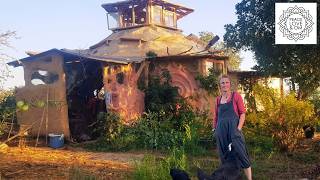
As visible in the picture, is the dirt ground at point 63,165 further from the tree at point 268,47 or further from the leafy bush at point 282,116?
the tree at point 268,47

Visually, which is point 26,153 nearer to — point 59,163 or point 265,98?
point 59,163

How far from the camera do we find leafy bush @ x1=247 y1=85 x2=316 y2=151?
1057 cm

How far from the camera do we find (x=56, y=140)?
13891 millimetres

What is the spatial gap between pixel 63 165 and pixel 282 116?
5.43m

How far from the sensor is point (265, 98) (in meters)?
10.8

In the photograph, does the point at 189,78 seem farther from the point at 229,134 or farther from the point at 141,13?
the point at 229,134

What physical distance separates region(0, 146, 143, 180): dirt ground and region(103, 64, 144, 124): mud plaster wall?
276 centimetres

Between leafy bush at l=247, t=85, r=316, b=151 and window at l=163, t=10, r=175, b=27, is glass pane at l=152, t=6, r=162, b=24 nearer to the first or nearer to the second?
window at l=163, t=10, r=175, b=27

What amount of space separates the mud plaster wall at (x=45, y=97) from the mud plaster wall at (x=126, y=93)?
151 cm

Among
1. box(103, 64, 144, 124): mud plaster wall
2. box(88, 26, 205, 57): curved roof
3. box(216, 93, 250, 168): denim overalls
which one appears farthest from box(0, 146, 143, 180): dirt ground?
box(88, 26, 205, 57): curved roof

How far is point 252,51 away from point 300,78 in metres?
1.64

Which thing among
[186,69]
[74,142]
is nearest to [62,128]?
[74,142]

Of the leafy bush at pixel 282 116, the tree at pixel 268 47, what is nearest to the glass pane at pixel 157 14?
the tree at pixel 268 47

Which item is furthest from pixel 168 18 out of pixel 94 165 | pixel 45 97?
pixel 94 165
